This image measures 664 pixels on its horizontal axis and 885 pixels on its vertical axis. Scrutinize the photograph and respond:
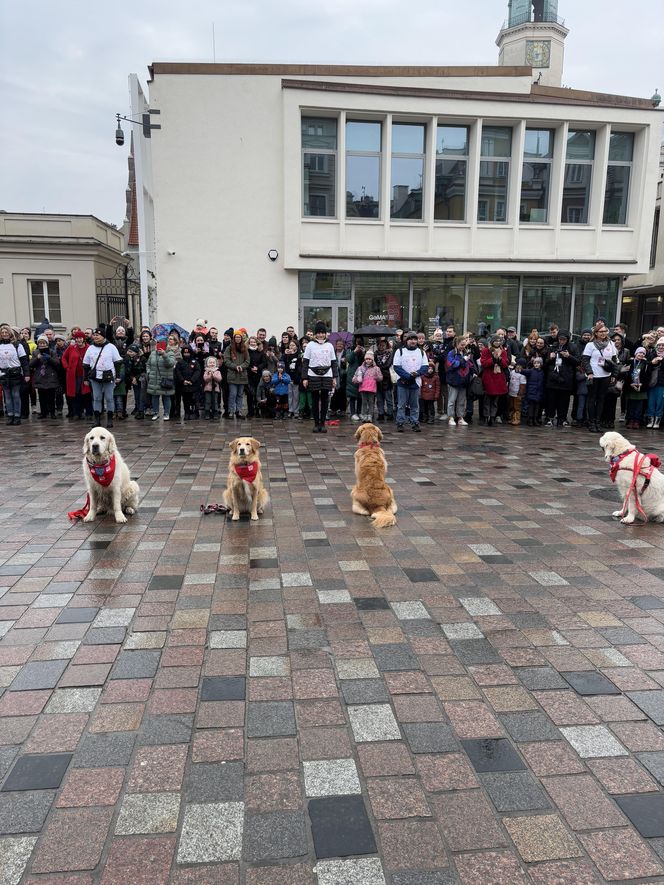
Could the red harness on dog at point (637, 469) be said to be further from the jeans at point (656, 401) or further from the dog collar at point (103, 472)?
the jeans at point (656, 401)

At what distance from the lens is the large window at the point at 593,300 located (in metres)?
21.8

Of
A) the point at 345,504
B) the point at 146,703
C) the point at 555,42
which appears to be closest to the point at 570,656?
the point at 146,703

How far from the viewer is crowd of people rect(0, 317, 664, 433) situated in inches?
514

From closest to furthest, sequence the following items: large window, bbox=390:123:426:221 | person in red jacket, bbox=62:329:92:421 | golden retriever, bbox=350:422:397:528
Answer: golden retriever, bbox=350:422:397:528 → person in red jacket, bbox=62:329:92:421 → large window, bbox=390:123:426:221

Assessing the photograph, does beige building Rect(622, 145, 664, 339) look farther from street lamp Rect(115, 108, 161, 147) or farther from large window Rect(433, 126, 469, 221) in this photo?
street lamp Rect(115, 108, 161, 147)

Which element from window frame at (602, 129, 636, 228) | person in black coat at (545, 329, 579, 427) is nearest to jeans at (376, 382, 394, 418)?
person in black coat at (545, 329, 579, 427)

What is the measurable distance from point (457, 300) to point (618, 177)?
720 centimetres

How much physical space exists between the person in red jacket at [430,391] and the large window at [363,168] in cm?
895

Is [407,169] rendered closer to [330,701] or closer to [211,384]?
[211,384]

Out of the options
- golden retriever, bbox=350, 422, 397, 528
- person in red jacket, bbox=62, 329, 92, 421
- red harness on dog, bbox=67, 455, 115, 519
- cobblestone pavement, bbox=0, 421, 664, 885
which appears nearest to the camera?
cobblestone pavement, bbox=0, 421, 664, 885

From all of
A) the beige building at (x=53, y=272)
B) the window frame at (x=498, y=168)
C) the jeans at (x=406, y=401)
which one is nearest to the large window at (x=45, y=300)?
the beige building at (x=53, y=272)

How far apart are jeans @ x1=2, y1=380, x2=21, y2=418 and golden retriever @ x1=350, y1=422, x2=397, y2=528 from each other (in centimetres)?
967

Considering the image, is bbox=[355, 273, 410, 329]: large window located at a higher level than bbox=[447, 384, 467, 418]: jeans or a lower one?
higher

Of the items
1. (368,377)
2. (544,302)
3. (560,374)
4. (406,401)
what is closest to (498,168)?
(544,302)
